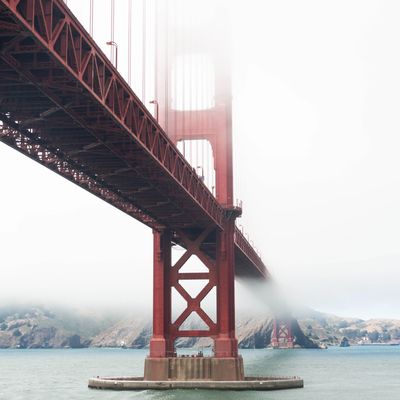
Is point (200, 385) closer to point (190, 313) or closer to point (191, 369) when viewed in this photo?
point (191, 369)

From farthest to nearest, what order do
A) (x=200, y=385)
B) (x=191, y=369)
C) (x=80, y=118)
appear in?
(x=191, y=369)
(x=200, y=385)
(x=80, y=118)

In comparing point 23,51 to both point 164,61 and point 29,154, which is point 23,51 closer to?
point 29,154

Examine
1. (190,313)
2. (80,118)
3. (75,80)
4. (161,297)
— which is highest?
(80,118)

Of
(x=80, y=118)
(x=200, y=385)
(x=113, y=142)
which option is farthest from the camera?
(x=200, y=385)

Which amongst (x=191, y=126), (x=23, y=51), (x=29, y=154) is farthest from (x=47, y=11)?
(x=191, y=126)

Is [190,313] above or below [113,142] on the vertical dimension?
below

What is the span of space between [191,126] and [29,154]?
80.0 feet

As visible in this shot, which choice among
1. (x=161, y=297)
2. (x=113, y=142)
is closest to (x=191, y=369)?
(x=161, y=297)

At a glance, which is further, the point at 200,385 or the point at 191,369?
the point at 191,369

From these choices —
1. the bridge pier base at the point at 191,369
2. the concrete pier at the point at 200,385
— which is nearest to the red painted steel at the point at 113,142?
the bridge pier base at the point at 191,369

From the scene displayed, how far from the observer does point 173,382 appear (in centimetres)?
4697

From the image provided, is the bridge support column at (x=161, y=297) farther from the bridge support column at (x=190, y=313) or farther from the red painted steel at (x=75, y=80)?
the red painted steel at (x=75, y=80)

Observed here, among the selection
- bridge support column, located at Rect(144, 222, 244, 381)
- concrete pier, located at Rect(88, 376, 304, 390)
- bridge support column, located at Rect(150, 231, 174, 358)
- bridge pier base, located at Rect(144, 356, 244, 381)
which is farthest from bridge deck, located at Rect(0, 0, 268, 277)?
concrete pier, located at Rect(88, 376, 304, 390)

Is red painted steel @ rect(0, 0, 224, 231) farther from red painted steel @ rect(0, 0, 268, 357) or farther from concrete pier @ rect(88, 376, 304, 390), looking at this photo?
concrete pier @ rect(88, 376, 304, 390)
